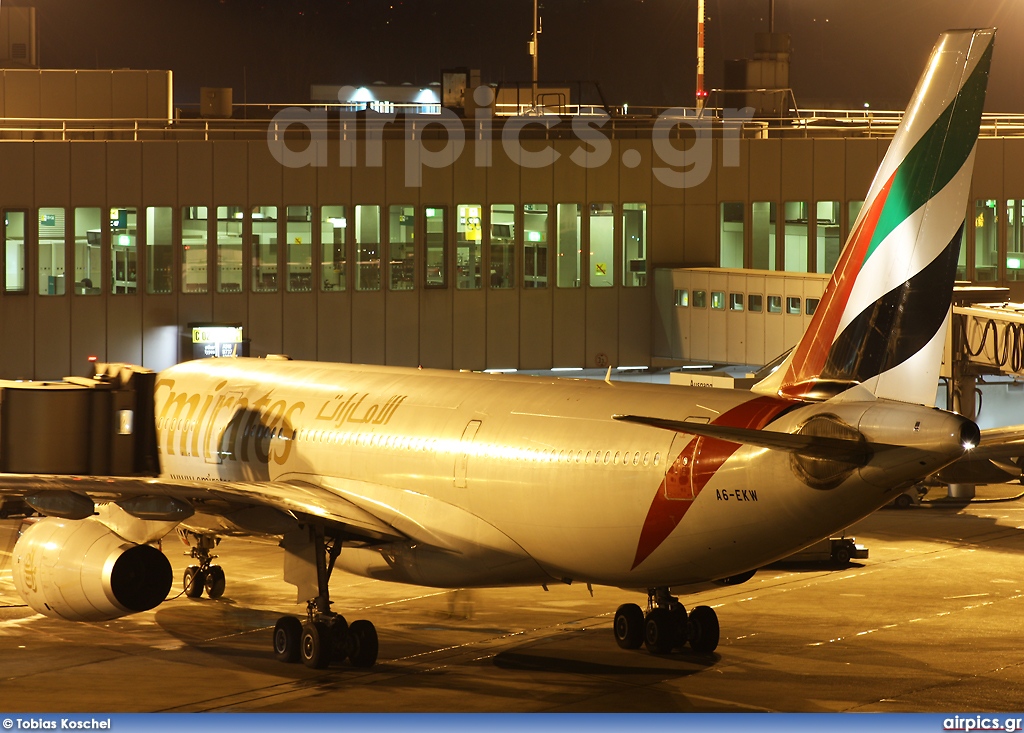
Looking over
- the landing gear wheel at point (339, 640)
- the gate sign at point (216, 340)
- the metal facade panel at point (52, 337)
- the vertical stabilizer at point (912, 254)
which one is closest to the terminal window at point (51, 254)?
the metal facade panel at point (52, 337)

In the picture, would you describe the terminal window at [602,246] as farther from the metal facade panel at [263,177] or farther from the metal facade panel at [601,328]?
the metal facade panel at [263,177]

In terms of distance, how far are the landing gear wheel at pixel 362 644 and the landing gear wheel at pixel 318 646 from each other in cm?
31

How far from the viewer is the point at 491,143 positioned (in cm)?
4362

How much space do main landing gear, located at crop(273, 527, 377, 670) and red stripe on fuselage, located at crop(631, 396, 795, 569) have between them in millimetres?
4734

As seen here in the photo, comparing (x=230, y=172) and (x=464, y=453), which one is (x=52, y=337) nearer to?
(x=230, y=172)

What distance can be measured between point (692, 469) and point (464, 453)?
4.07m

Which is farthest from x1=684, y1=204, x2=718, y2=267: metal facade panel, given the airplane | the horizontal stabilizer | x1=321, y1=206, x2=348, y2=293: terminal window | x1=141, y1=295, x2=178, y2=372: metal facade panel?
the horizontal stabilizer

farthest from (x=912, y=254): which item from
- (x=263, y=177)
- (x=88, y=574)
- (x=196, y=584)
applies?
(x=263, y=177)

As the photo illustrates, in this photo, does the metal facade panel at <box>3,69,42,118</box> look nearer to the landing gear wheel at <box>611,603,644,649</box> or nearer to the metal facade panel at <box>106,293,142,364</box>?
the metal facade panel at <box>106,293,142,364</box>

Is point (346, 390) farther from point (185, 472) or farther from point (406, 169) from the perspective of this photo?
point (406, 169)

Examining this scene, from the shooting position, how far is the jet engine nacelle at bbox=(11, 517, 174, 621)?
19812 mm

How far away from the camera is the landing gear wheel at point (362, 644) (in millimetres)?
20297

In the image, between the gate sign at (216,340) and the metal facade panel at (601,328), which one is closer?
the gate sign at (216,340)

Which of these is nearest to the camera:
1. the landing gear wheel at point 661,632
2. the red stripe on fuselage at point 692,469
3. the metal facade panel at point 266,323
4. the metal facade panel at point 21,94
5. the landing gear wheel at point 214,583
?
the red stripe on fuselage at point 692,469
